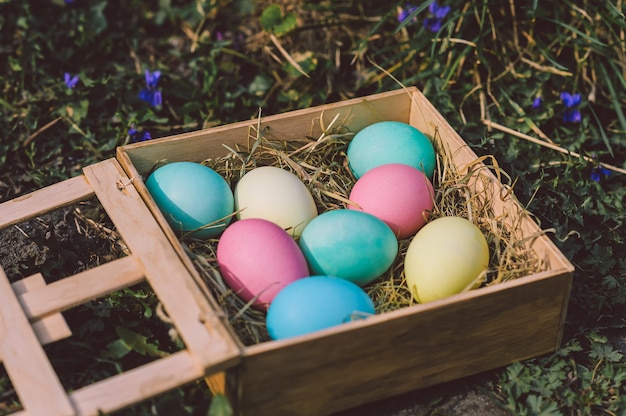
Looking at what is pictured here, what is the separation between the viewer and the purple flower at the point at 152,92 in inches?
117

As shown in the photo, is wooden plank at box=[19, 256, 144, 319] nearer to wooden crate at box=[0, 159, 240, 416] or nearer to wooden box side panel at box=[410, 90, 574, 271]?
wooden crate at box=[0, 159, 240, 416]

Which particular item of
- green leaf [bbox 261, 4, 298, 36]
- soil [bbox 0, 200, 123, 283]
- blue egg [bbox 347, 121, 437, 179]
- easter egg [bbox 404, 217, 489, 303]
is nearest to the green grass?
green leaf [bbox 261, 4, 298, 36]

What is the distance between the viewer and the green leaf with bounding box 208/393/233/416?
1.72 metres

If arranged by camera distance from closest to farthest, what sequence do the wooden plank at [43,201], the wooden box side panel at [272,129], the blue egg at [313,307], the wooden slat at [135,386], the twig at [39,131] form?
1. the wooden slat at [135,386]
2. the blue egg at [313,307]
3. the wooden plank at [43,201]
4. the wooden box side panel at [272,129]
5. the twig at [39,131]

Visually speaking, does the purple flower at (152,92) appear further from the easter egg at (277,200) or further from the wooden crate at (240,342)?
the easter egg at (277,200)

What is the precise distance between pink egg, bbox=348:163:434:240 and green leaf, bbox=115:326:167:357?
71 cm

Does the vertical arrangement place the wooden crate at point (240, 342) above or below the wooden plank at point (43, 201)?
below

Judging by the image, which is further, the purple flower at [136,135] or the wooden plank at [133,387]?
the purple flower at [136,135]


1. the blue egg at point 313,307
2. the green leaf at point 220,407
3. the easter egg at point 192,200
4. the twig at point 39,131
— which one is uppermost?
the twig at point 39,131

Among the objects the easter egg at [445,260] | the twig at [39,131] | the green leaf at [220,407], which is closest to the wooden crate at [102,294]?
the green leaf at [220,407]

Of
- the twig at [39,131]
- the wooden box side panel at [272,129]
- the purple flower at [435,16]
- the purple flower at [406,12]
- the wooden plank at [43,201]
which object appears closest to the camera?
the wooden plank at [43,201]

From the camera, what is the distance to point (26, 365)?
1.72 metres

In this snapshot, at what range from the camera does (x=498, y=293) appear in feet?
6.01

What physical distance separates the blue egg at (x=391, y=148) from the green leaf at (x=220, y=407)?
95 centimetres
